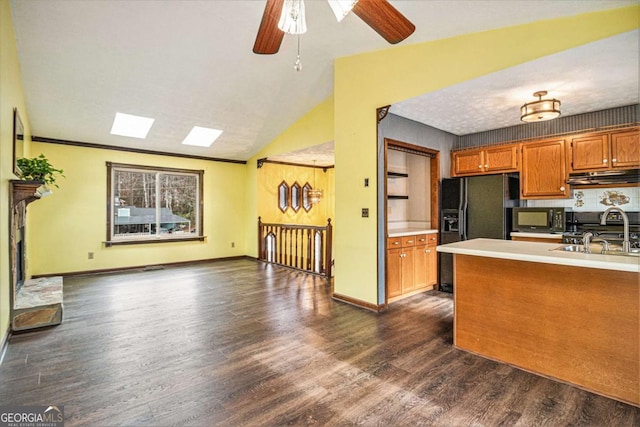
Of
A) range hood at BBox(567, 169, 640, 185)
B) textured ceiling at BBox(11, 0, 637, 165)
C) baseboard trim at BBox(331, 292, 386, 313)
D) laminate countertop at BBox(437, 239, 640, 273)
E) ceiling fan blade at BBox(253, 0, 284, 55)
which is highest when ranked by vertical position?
textured ceiling at BBox(11, 0, 637, 165)

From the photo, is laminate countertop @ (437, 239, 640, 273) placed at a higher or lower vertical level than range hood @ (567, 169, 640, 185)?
lower

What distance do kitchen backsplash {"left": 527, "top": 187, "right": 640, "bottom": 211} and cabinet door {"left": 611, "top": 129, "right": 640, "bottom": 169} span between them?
486 millimetres

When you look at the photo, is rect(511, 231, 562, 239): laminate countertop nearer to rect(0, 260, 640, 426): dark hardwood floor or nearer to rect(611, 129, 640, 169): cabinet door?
rect(611, 129, 640, 169): cabinet door

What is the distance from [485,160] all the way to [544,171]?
2.49 feet

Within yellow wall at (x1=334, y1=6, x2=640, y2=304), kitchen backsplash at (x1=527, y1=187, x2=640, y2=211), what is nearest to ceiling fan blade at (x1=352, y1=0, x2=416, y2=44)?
yellow wall at (x1=334, y1=6, x2=640, y2=304)

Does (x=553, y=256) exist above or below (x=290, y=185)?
below

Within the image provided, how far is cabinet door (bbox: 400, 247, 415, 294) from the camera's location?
14.1 ft

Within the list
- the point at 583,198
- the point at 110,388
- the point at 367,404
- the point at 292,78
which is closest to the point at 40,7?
the point at 292,78

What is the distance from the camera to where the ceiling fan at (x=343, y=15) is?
183 centimetres

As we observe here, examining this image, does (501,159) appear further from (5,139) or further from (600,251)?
(5,139)

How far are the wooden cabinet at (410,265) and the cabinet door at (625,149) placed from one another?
227 cm

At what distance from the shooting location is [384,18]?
78.0 inches

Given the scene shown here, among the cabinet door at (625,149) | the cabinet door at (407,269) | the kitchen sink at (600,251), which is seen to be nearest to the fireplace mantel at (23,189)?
the cabinet door at (407,269)

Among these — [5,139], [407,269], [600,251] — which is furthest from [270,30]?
[407,269]
